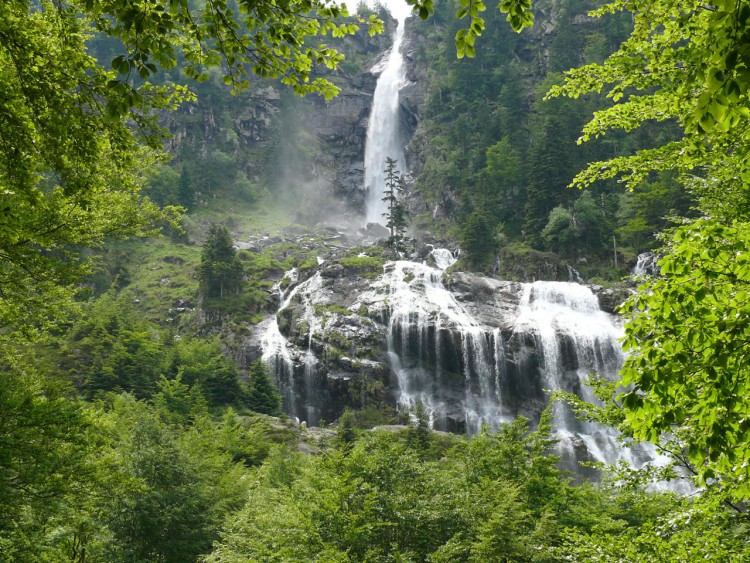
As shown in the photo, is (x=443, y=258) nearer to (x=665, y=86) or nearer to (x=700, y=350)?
(x=665, y=86)

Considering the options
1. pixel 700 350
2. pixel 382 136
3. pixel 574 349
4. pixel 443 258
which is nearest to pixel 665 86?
pixel 700 350

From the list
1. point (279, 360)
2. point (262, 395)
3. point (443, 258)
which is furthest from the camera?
point (443, 258)

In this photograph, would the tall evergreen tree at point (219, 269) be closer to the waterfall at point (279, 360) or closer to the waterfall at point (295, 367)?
the waterfall at point (279, 360)

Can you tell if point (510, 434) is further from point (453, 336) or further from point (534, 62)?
point (534, 62)

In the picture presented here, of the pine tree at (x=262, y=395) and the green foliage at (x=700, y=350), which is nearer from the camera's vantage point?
the green foliage at (x=700, y=350)

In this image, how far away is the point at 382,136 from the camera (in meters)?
70.6

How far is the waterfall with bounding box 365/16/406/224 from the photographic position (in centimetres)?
6681

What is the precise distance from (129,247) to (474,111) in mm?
46462

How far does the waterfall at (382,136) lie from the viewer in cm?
6681

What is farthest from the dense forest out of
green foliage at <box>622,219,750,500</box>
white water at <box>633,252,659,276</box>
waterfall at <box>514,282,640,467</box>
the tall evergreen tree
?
the tall evergreen tree

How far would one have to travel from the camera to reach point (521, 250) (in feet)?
141

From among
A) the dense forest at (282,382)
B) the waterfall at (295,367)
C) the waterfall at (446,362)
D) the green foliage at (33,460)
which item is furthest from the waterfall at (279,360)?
the green foliage at (33,460)

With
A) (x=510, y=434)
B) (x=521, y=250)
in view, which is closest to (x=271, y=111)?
(x=521, y=250)

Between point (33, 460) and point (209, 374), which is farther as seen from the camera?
point (209, 374)
